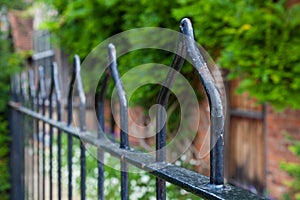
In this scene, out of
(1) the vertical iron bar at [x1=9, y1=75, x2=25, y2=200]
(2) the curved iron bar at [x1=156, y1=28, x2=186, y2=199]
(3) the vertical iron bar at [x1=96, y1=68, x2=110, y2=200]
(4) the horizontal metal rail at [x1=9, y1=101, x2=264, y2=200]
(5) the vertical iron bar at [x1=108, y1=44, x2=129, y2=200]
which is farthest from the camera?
(1) the vertical iron bar at [x1=9, y1=75, x2=25, y2=200]

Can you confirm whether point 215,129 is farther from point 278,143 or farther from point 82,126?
point 278,143

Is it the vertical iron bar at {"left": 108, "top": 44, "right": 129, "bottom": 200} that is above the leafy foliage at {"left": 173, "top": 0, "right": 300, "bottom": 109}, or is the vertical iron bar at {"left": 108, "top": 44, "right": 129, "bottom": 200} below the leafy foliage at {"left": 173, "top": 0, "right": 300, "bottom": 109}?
below

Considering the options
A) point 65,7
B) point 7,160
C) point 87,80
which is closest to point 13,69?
point 7,160

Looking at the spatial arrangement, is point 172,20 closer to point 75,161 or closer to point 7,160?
point 75,161

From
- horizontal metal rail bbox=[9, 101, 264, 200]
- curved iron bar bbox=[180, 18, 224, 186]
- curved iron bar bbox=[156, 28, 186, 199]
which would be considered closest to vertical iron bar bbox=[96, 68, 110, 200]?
horizontal metal rail bbox=[9, 101, 264, 200]

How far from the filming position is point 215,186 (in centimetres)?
65

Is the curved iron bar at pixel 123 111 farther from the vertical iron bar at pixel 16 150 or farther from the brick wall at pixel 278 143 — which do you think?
the brick wall at pixel 278 143

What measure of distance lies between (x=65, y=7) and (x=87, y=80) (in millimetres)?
1040

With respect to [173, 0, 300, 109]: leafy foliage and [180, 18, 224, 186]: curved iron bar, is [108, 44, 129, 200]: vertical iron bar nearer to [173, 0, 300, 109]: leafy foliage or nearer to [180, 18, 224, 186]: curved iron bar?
[180, 18, 224, 186]: curved iron bar

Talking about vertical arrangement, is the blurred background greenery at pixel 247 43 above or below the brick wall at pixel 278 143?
above

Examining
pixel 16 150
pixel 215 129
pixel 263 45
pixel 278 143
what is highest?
pixel 263 45

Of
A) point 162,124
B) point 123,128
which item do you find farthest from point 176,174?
point 123,128

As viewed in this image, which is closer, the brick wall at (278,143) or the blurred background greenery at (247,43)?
the blurred background greenery at (247,43)

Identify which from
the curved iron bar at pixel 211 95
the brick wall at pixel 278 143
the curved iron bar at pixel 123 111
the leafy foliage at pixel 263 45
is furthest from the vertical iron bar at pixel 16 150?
the brick wall at pixel 278 143
